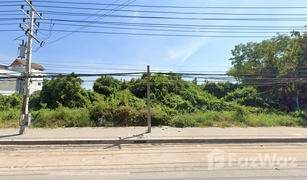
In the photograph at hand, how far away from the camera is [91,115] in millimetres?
10109

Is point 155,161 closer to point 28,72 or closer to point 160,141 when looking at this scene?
point 160,141

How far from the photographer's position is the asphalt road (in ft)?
12.2

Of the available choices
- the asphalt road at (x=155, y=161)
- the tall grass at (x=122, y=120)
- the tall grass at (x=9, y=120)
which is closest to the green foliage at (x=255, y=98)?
the tall grass at (x=122, y=120)

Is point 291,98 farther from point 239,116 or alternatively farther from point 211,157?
point 211,157

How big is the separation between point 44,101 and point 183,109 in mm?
15037

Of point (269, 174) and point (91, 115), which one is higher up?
point (91, 115)

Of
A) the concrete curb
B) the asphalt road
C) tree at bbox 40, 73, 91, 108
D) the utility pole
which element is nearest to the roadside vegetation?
tree at bbox 40, 73, 91, 108

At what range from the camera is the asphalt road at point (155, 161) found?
12.2ft

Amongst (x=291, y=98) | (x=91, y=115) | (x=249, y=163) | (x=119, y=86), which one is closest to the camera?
(x=249, y=163)

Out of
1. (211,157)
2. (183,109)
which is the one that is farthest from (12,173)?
(183,109)

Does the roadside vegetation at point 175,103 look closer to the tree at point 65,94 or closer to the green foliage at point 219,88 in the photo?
the tree at point 65,94

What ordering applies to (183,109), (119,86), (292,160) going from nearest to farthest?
(292,160)
(183,109)
(119,86)

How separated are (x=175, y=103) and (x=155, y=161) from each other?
29.9ft

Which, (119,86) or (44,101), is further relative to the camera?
(119,86)
